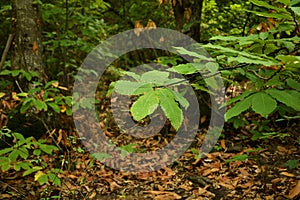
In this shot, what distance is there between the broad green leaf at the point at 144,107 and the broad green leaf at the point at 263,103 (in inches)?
14.6

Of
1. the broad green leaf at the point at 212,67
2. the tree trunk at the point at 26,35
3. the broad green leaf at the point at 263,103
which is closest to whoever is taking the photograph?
the broad green leaf at the point at 263,103

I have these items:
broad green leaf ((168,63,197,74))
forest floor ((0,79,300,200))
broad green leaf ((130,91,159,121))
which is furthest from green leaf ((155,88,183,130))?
forest floor ((0,79,300,200))

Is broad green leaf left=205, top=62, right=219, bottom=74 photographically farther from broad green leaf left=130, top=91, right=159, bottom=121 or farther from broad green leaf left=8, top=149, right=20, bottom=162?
broad green leaf left=8, top=149, right=20, bottom=162

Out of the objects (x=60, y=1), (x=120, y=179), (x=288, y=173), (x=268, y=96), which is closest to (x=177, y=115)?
(x=268, y=96)

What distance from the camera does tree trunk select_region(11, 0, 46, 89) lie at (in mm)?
3252

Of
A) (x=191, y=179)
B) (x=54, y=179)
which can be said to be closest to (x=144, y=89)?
(x=54, y=179)

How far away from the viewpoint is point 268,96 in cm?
120

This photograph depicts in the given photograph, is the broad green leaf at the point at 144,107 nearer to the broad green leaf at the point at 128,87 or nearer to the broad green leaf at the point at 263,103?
the broad green leaf at the point at 128,87

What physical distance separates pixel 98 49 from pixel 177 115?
4.40 meters

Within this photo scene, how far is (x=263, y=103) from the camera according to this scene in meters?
1.17

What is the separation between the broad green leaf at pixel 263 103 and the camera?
1130mm

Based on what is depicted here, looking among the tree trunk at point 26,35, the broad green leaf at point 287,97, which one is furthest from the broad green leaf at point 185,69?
the tree trunk at point 26,35

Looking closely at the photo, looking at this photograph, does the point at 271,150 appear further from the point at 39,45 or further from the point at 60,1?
the point at 60,1

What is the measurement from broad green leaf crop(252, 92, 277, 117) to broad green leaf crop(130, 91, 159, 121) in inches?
14.6
